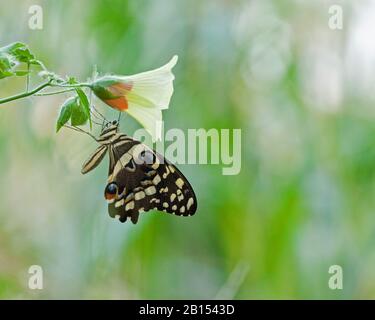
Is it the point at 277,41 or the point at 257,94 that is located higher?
the point at 277,41

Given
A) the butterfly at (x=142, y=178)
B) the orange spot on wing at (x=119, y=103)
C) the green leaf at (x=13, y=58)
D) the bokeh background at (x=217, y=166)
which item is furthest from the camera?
the bokeh background at (x=217, y=166)

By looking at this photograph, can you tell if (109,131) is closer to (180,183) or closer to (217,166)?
(180,183)

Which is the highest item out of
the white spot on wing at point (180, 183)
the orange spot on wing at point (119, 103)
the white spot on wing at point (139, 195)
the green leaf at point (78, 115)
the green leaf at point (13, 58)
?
the green leaf at point (13, 58)

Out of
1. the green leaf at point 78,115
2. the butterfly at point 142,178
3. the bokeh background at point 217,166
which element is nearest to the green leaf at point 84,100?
the green leaf at point 78,115

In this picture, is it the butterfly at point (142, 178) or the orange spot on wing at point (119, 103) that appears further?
the butterfly at point (142, 178)

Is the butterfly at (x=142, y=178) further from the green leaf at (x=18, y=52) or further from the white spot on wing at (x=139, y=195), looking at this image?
the green leaf at (x=18, y=52)

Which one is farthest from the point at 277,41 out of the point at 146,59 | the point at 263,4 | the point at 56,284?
the point at 56,284
